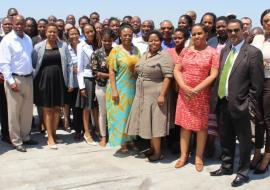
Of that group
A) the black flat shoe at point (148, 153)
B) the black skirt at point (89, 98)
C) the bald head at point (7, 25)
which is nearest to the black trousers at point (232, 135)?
the black flat shoe at point (148, 153)

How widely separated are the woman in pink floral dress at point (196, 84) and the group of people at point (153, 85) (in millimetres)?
13

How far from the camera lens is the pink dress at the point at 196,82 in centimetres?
491

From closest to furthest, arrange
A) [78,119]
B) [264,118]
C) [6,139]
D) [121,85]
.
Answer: [264,118], [121,85], [6,139], [78,119]

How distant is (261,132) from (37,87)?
3.47 m

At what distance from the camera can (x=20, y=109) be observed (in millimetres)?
6062

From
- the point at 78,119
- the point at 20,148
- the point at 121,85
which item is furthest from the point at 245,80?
the point at 20,148

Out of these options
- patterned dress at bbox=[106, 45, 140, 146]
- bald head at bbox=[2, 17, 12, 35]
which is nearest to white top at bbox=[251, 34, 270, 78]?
patterned dress at bbox=[106, 45, 140, 146]

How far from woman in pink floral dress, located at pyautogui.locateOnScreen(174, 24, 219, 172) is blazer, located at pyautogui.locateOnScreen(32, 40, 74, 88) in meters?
1.96

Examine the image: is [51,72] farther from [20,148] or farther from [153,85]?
[153,85]

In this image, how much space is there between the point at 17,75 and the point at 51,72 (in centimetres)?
53

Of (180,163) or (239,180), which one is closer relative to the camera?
(239,180)

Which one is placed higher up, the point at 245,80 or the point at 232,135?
the point at 245,80

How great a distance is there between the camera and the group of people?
185 inches

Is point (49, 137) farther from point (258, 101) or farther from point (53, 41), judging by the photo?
point (258, 101)
